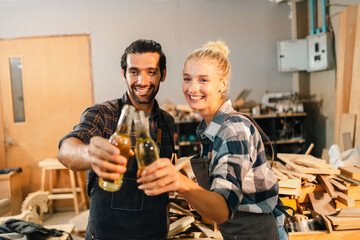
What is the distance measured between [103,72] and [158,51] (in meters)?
3.39

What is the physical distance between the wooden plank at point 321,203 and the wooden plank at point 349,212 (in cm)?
5

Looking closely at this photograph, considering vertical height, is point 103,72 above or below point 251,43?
below

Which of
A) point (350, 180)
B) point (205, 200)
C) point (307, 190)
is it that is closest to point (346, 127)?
point (350, 180)

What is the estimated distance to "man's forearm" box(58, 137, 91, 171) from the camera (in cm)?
94

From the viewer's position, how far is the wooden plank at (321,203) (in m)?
2.07

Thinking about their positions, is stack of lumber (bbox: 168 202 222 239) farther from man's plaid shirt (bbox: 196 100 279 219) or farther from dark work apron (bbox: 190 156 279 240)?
man's plaid shirt (bbox: 196 100 279 219)

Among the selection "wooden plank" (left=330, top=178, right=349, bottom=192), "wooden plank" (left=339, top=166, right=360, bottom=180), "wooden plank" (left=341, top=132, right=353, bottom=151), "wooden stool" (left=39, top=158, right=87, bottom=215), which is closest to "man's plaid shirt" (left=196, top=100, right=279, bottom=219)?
"wooden plank" (left=330, top=178, right=349, bottom=192)

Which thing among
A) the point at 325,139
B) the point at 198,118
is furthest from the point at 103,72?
the point at 325,139

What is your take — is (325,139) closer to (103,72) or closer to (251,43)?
(251,43)

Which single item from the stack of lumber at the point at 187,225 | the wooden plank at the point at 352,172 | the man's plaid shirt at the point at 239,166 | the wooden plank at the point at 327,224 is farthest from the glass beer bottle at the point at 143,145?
the wooden plank at the point at 352,172

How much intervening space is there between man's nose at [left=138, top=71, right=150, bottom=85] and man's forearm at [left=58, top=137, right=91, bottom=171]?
51cm

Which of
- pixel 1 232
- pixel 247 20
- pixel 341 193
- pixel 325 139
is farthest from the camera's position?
pixel 247 20

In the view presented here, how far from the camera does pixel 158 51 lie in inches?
63.6

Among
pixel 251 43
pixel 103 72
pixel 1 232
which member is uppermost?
pixel 251 43
